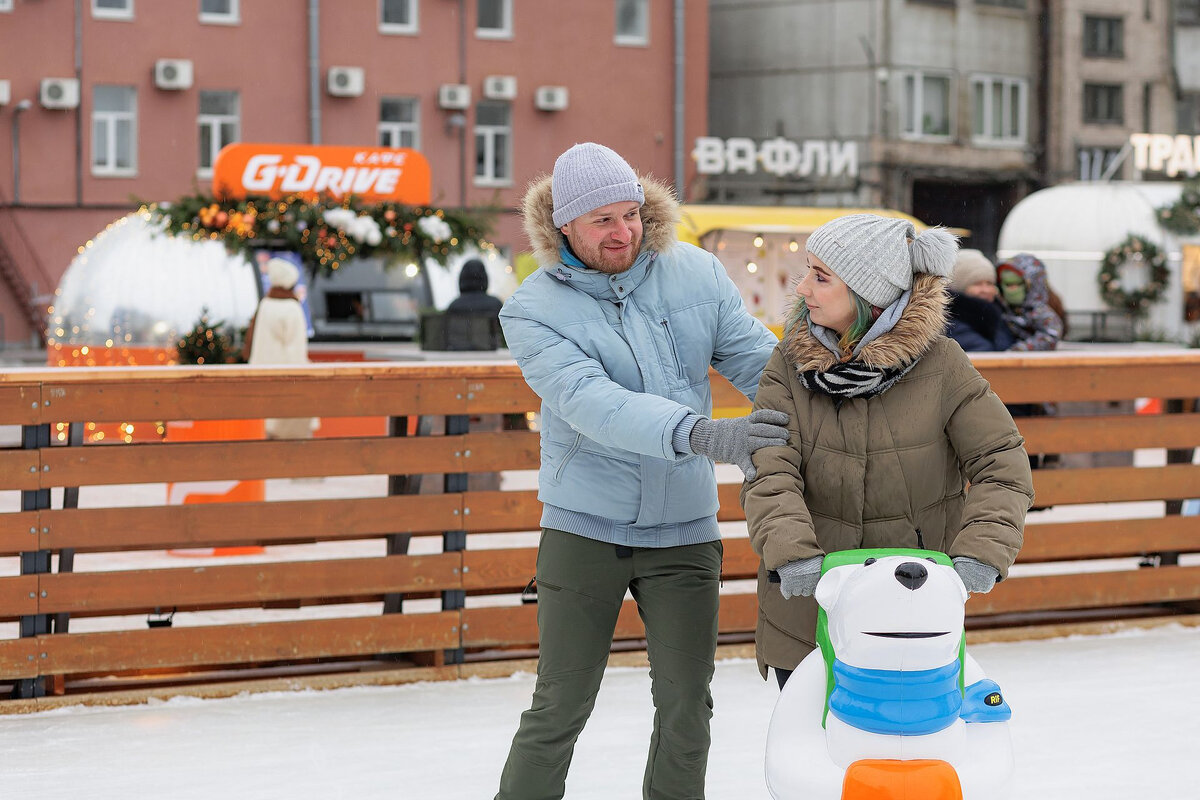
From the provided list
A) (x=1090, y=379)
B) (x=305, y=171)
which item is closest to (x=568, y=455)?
(x=1090, y=379)

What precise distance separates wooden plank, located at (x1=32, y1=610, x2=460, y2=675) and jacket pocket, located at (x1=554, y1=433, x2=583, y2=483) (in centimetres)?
206

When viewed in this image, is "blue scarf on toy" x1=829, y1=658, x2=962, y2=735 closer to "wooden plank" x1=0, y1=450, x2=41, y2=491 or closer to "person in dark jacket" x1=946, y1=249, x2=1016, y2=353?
"wooden plank" x1=0, y1=450, x2=41, y2=491

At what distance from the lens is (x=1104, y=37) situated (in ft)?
116

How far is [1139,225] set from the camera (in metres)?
28.6

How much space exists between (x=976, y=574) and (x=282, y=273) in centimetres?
728

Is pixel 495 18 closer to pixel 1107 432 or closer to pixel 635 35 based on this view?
pixel 635 35

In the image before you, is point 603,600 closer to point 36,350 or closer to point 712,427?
point 712,427

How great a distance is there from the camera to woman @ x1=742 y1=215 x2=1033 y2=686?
9.30 feet

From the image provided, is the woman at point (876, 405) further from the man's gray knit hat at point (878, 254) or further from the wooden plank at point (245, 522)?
the wooden plank at point (245, 522)

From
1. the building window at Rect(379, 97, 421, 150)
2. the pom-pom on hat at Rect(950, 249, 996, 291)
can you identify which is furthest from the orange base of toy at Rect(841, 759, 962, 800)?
the building window at Rect(379, 97, 421, 150)

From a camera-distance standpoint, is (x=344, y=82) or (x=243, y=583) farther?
(x=344, y=82)

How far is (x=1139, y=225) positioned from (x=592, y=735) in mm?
26118

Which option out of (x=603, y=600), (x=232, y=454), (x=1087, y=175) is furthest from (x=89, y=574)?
(x=1087, y=175)

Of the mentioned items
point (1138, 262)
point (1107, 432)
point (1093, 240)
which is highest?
point (1093, 240)
